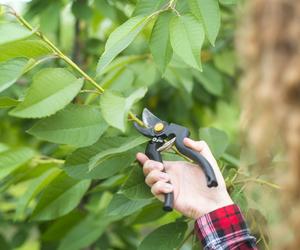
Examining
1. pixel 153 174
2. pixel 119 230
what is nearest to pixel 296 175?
pixel 153 174

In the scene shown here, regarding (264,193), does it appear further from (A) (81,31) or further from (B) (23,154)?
(A) (81,31)

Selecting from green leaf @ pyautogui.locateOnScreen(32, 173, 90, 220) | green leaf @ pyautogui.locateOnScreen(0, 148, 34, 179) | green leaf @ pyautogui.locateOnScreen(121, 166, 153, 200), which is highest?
green leaf @ pyautogui.locateOnScreen(121, 166, 153, 200)

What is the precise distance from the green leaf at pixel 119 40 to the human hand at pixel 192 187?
0.27 metres

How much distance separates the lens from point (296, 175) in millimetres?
1250

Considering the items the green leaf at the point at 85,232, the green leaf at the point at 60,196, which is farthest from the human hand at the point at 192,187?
the green leaf at the point at 85,232

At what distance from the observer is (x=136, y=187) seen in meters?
1.94

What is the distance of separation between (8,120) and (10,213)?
1.28 ft

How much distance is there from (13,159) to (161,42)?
0.57m

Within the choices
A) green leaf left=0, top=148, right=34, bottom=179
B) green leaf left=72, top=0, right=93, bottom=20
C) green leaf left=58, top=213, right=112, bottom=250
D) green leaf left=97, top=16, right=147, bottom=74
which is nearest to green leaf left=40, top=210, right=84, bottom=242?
green leaf left=58, top=213, right=112, bottom=250

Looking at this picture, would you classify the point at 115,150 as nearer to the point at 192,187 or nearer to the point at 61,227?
the point at 192,187

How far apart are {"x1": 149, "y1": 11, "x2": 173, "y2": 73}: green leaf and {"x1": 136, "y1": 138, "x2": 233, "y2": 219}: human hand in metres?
0.23

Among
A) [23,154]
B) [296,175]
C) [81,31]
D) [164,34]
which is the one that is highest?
[296,175]

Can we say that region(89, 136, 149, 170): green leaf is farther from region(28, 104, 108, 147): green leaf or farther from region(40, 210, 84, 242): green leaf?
region(40, 210, 84, 242): green leaf

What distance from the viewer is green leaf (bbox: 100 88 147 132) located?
1631 millimetres
